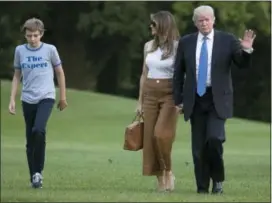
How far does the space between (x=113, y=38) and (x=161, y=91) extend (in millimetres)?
37359

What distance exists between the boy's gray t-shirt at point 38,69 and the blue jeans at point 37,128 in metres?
0.07

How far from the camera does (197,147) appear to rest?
34.1ft

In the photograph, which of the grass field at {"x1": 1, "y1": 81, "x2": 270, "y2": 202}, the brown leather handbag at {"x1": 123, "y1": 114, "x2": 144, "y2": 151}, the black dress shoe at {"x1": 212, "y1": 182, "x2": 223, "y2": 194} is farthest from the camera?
the brown leather handbag at {"x1": 123, "y1": 114, "x2": 144, "y2": 151}

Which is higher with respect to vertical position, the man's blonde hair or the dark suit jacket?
the man's blonde hair

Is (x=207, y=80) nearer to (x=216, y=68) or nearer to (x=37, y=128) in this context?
(x=216, y=68)

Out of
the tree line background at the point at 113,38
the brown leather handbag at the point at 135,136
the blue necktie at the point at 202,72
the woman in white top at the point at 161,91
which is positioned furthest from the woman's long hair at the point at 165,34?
the tree line background at the point at 113,38

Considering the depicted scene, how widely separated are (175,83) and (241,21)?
75.9 feet

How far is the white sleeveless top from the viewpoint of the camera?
1056 cm

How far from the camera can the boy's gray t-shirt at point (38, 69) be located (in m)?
11.1

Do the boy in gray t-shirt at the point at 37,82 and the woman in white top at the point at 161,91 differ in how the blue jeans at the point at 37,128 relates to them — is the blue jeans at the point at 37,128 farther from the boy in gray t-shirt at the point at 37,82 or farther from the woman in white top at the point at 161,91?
the woman in white top at the point at 161,91

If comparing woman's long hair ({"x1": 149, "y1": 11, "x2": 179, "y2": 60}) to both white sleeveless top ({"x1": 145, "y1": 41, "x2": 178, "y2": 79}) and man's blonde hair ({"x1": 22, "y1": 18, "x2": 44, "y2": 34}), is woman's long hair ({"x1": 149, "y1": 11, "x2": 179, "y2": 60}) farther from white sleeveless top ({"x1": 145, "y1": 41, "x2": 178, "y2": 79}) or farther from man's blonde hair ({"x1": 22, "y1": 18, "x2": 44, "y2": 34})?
man's blonde hair ({"x1": 22, "y1": 18, "x2": 44, "y2": 34})

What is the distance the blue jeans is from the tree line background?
20.3m

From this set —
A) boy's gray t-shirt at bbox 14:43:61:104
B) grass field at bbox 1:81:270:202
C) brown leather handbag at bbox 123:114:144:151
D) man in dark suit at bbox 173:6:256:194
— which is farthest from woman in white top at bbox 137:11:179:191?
boy's gray t-shirt at bbox 14:43:61:104

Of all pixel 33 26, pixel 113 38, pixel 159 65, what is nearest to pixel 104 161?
pixel 33 26
